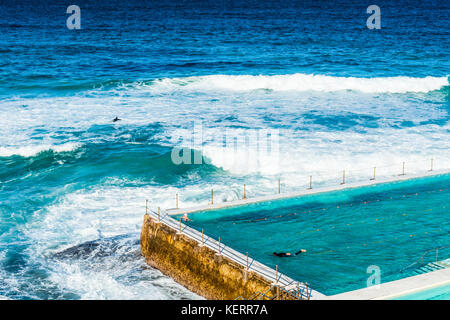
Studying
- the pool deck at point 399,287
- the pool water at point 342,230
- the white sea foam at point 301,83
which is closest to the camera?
the pool deck at point 399,287

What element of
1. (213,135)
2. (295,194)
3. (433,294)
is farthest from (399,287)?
(213,135)

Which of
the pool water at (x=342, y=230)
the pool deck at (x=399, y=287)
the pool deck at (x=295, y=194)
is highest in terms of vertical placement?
the pool deck at (x=295, y=194)

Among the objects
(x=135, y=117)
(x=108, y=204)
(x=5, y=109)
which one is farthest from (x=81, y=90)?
(x=108, y=204)

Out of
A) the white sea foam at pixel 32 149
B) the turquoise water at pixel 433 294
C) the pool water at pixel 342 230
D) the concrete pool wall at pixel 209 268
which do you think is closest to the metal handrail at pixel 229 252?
the concrete pool wall at pixel 209 268

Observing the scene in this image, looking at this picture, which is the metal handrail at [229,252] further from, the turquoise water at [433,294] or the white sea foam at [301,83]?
the white sea foam at [301,83]

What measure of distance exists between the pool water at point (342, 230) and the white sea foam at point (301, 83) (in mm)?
22161

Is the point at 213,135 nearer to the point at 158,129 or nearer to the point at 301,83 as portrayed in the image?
the point at 158,129

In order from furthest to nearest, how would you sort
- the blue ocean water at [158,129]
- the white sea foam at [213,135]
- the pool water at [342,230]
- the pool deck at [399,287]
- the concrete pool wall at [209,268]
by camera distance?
the white sea foam at [213,135], the blue ocean water at [158,129], the pool water at [342,230], the concrete pool wall at [209,268], the pool deck at [399,287]

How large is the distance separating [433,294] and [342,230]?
169 inches

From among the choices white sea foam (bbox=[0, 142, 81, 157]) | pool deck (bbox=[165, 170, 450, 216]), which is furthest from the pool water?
white sea foam (bbox=[0, 142, 81, 157])

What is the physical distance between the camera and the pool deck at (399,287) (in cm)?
1059

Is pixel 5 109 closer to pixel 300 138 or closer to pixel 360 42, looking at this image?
pixel 300 138

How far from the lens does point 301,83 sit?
40.7m
